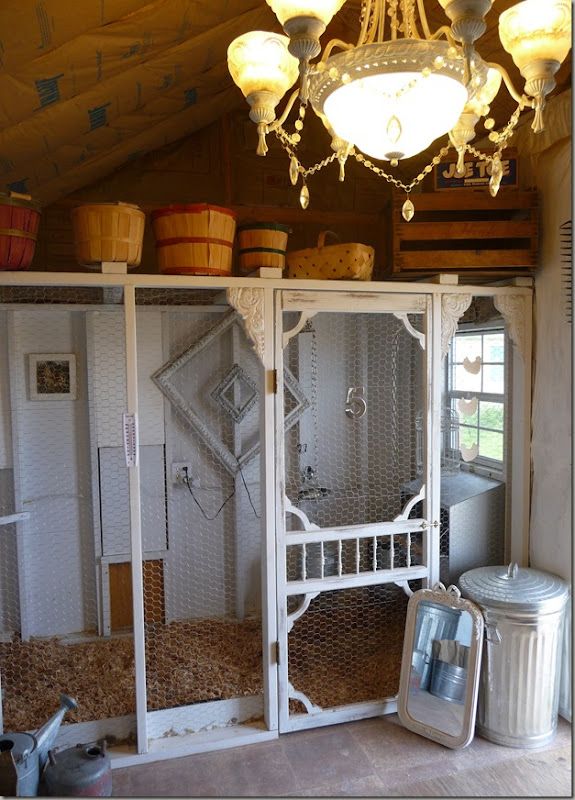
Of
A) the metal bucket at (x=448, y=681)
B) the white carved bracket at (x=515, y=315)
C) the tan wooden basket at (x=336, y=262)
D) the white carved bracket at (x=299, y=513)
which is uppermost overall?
the tan wooden basket at (x=336, y=262)

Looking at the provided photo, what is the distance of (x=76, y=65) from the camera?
1989 mm

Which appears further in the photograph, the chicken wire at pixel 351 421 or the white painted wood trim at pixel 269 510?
the chicken wire at pixel 351 421

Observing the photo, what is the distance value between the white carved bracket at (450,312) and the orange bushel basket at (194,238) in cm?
103

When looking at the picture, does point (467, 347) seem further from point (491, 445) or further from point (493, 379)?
point (491, 445)

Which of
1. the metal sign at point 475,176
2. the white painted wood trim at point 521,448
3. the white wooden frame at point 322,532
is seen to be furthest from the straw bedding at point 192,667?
the metal sign at point 475,176

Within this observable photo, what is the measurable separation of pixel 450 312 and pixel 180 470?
1.70 m

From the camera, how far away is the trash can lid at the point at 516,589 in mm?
2473

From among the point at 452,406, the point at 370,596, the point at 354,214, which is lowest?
the point at 370,596

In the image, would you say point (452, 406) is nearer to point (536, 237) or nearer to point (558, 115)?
point (536, 237)

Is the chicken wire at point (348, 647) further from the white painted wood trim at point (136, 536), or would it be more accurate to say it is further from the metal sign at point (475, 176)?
the metal sign at point (475, 176)

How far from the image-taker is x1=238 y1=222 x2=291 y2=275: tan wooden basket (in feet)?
8.26

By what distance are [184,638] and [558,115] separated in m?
3.12

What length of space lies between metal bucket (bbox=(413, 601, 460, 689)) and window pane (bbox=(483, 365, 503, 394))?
3.97ft

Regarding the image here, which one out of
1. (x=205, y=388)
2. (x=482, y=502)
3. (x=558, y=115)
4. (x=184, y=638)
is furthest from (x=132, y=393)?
(x=558, y=115)
